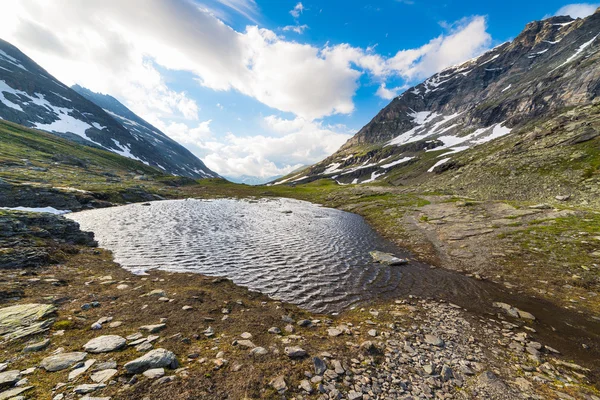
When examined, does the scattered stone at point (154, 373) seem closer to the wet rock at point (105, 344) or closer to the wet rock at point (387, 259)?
the wet rock at point (105, 344)

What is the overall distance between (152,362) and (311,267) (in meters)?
14.0

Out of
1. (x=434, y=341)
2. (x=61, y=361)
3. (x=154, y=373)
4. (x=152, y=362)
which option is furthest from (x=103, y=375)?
(x=434, y=341)

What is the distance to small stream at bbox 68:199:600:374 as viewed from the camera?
12.6 meters

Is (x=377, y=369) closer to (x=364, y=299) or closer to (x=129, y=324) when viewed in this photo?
(x=364, y=299)

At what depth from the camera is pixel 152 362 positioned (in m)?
6.49

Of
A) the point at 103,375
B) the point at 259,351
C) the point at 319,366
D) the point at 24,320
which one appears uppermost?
the point at 24,320

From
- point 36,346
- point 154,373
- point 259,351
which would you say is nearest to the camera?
point 154,373

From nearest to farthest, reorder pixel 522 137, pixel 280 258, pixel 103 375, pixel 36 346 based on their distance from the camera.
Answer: pixel 103 375
pixel 36 346
pixel 280 258
pixel 522 137

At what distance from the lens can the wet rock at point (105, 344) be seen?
23.0 ft

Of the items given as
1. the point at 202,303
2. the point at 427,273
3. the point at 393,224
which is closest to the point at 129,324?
the point at 202,303

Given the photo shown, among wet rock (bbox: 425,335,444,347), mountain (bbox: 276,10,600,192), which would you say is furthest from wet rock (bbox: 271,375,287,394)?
mountain (bbox: 276,10,600,192)

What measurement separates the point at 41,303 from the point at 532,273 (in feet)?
97.1

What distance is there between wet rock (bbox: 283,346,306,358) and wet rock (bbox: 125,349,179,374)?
346cm

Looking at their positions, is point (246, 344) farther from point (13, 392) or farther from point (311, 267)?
point (311, 267)
